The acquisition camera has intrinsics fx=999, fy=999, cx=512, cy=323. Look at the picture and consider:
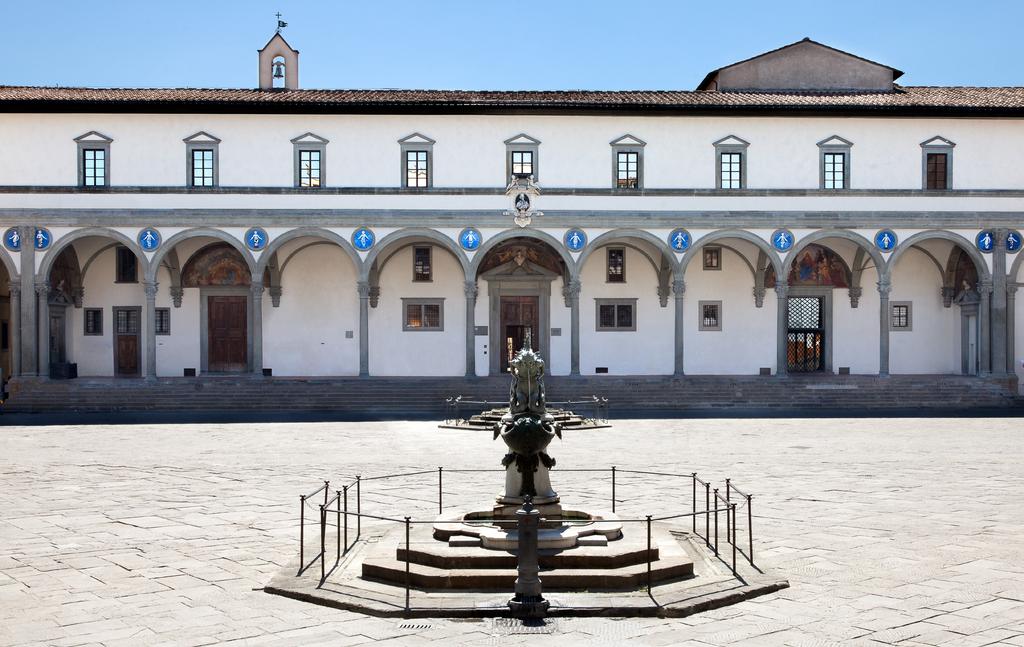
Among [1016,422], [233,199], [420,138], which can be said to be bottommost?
[1016,422]

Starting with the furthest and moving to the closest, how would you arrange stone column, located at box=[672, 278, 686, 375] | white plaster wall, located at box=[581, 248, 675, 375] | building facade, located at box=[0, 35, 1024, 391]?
white plaster wall, located at box=[581, 248, 675, 375], stone column, located at box=[672, 278, 686, 375], building facade, located at box=[0, 35, 1024, 391]

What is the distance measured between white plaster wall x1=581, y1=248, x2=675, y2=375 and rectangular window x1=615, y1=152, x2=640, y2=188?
287 cm

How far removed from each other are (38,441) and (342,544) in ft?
41.9

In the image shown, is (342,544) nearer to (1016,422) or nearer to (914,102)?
(1016,422)

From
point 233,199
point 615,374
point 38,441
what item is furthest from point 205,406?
point 615,374

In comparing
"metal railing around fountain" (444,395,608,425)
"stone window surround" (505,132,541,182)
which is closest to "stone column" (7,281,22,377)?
"metal railing around fountain" (444,395,608,425)

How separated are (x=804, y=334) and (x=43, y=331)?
24.3m

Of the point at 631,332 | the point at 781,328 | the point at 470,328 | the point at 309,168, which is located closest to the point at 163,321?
the point at 309,168

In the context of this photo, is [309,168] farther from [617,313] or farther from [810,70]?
[810,70]

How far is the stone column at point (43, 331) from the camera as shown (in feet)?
96.8

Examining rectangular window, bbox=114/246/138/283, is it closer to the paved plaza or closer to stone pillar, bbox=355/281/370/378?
stone pillar, bbox=355/281/370/378

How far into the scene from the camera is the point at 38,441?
1989 centimetres

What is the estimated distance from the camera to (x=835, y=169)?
3134cm

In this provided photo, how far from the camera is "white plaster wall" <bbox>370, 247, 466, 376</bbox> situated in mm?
32844
